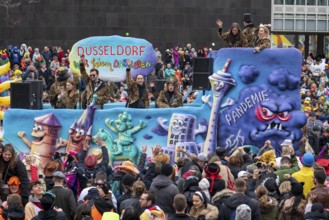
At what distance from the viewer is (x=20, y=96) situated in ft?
78.9

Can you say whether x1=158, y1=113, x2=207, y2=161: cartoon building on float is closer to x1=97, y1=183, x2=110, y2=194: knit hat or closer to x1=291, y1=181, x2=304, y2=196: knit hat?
x1=97, y1=183, x2=110, y2=194: knit hat

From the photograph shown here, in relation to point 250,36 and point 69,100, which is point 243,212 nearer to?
point 250,36

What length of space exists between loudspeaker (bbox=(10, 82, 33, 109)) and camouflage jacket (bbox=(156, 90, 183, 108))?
7.81 feet

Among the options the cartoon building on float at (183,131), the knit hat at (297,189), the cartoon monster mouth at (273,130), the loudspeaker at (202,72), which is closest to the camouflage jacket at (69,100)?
the cartoon building on float at (183,131)

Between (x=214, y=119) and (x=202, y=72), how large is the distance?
1.91 meters

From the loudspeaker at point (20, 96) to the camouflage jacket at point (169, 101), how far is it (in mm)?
2379

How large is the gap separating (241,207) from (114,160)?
27.5ft

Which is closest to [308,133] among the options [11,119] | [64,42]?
[11,119]

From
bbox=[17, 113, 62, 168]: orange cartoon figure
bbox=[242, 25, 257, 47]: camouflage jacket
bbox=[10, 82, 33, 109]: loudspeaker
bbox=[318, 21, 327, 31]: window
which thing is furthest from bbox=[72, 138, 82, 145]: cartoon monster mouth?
bbox=[318, 21, 327, 31]: window

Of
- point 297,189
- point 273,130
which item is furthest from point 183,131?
point 297,189

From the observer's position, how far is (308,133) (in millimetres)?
24875

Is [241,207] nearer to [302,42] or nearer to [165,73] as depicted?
[165,73]

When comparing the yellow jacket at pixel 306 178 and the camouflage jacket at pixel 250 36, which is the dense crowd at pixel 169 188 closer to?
the yellow jacket at pixel 306 178

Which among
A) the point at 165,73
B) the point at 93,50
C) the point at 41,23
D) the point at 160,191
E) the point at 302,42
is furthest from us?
the point at 302,42
